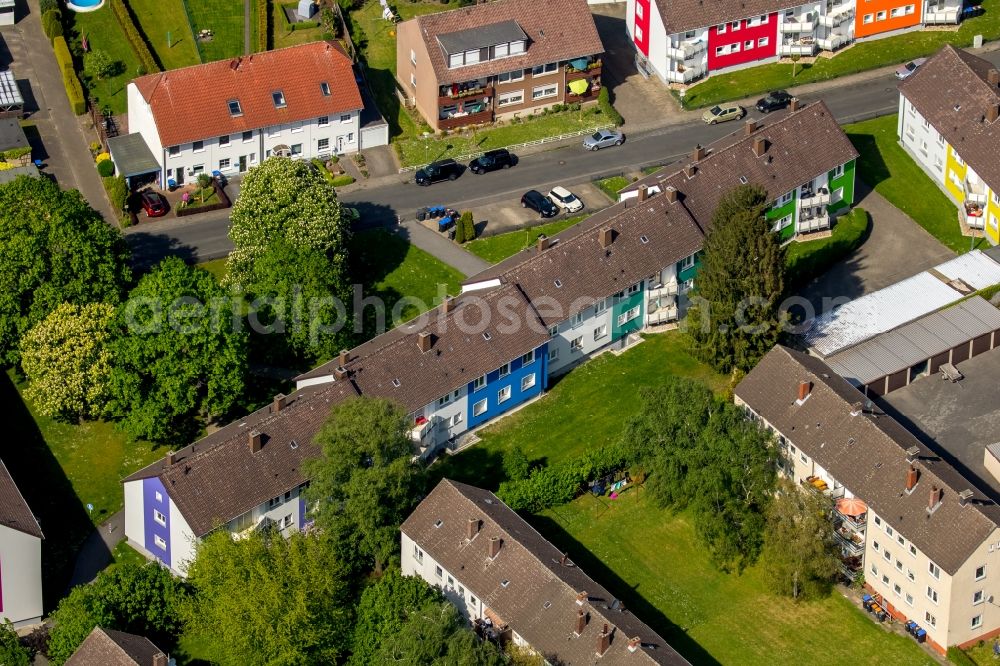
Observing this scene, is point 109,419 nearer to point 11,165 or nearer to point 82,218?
point 82,218

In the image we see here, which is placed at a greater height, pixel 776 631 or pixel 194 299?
pixel 194 299

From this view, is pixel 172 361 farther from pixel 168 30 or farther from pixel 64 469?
pixel 168 30

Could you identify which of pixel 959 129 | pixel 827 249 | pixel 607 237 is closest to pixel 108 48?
pixel 607 237

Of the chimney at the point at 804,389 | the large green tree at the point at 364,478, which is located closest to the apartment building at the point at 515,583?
the large green tree at the point at 364,478

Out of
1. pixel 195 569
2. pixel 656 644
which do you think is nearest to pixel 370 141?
pixel 195 569

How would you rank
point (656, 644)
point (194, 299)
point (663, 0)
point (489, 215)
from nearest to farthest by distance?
point (656, 644), point (194, 299), point (489, 215), point (663, 0)

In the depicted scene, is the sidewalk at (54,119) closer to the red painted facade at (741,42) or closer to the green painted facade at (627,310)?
the green painted facade at (627,310)

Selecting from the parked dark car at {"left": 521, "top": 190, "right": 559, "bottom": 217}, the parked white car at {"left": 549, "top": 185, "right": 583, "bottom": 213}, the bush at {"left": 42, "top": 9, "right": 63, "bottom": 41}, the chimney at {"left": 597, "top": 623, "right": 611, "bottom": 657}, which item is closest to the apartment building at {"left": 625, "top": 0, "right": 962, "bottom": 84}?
the parked white car at {"left": 549, "top": 185, "right": 583, "bottom": 213}

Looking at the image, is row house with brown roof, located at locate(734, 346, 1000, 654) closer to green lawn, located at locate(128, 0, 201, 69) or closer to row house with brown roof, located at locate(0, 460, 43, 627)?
row house with brown roof, located at locate(0, 460, 43, 627)
